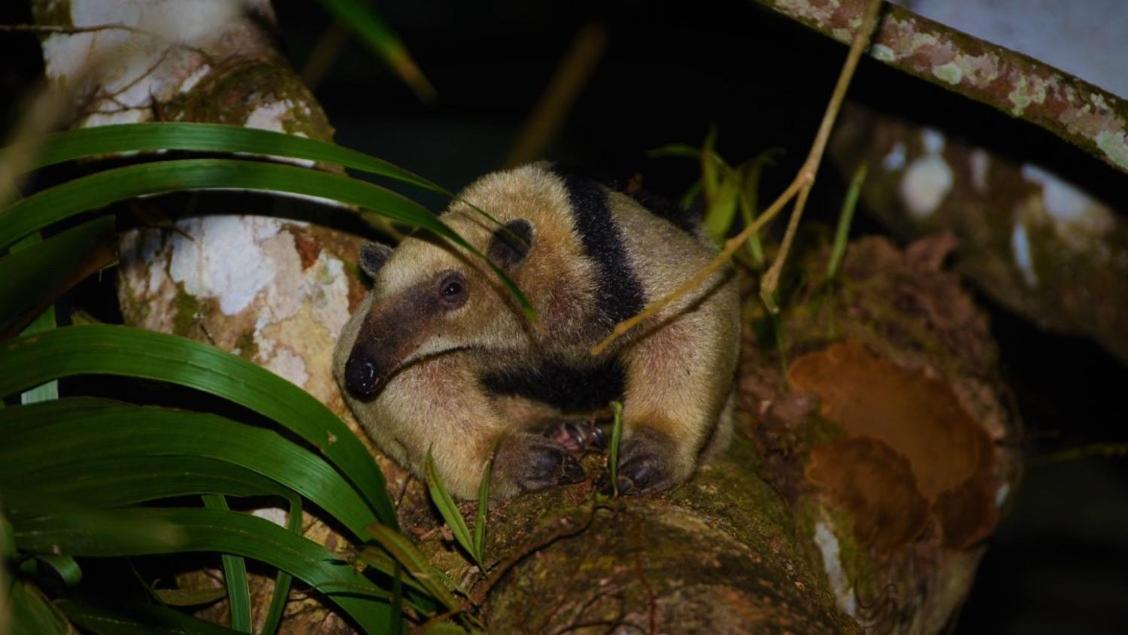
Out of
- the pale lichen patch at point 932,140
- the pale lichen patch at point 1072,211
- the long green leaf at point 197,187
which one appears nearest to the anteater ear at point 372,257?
the long green leaf at point 197,187

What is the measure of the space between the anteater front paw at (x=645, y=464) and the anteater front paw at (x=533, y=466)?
0.14 m

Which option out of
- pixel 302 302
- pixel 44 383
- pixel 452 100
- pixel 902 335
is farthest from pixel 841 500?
pixel 452 100

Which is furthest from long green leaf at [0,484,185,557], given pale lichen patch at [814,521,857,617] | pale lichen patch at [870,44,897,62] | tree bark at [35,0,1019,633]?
pale lichen patch at [870,44,897,62]

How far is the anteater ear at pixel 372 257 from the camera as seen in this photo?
3848 mm

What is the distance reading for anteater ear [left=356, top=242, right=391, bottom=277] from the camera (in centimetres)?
385

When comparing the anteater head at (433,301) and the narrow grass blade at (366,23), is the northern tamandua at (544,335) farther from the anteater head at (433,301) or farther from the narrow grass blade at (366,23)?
the narrow grass blade at (366,23)

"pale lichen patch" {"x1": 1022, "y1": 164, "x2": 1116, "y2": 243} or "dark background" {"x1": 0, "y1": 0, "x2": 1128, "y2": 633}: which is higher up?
"pale lichen patch" {"x1": 1022, "y1": 164, "x2": 1116, "y2": 243}

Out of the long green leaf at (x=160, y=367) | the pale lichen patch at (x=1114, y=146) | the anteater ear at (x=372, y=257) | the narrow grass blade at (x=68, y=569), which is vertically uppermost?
the pale lichen patch at (x=1114, y=146)

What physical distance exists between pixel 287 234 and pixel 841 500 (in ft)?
7.77

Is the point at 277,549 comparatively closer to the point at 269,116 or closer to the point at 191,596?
the point at 191,596

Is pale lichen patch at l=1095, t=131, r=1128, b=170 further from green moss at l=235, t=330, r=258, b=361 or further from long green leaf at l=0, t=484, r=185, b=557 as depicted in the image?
long green leaf at l=0, t=484, r=185, b=557

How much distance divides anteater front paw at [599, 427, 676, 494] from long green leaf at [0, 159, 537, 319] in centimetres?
83

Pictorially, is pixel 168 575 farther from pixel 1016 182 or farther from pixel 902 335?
pixel 1016 182

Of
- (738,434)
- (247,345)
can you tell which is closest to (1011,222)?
(738,434)
